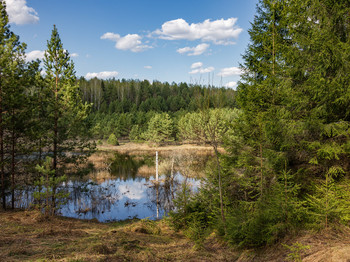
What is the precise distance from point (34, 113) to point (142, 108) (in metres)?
62.6

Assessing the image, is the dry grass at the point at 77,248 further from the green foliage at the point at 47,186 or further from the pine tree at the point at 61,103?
the pine tree at the point at 61,103

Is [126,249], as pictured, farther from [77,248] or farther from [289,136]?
[289,136]

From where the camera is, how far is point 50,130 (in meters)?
13.5

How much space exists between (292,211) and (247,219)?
120 cm

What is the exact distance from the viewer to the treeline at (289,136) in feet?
19.8

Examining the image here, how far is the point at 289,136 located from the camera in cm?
766

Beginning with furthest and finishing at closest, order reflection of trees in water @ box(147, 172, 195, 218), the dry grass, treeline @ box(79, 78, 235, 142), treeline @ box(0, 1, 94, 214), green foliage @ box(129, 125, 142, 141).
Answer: green foliage @ box(129, 125, 142, 141) < reflection of trees in water @ box(147, 172, 195, 218) < treeline @ box(0, 1, 94, 214) < treeline @ box(79, 78, 235, 142) < the dry grass

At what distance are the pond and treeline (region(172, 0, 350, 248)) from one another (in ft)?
10.5

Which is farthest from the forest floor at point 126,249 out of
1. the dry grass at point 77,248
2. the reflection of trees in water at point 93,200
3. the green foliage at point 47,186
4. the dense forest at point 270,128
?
the reflection of trees in water at point 93,200

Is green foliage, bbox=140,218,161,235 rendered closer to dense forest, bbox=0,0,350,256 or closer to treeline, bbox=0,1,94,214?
dense forest, bbox=0,0,350,256

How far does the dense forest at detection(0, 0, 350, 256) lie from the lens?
6.14 meters

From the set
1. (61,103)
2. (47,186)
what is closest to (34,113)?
(61,103)

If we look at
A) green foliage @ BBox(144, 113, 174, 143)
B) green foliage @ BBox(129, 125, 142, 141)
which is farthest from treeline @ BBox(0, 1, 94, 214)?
green foliage @ BBox(129, 125, 142, 141)

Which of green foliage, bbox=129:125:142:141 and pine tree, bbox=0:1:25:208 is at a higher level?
pine tree, bbox=0:1:25:208
